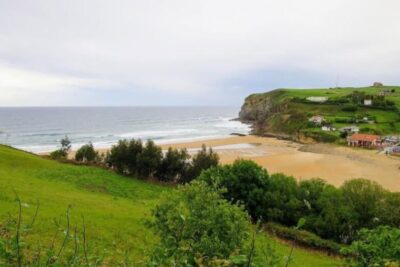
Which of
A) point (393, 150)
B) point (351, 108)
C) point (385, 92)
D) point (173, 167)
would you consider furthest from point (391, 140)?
point (385, 92)

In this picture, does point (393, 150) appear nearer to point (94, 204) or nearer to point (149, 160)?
point (149, 160)

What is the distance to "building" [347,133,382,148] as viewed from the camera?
286 feet

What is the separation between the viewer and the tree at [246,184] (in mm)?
31438

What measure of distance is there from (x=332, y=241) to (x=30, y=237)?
2039cm

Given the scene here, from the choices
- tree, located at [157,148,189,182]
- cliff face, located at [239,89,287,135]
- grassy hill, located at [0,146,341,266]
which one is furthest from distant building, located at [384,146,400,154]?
grassy hill, located at [0,146,341,266]

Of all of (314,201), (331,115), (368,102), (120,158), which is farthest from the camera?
(368,102)

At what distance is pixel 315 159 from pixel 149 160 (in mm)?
39901

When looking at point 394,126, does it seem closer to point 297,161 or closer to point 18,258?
point 297,161

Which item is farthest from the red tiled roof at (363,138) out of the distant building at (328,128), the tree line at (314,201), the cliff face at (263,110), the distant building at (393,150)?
the tree line at (314,201)

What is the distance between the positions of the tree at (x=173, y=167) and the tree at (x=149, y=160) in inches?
29.9

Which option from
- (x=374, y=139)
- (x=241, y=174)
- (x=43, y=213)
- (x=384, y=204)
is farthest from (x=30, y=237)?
(x=374, y=139)

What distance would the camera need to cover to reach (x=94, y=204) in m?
26.1

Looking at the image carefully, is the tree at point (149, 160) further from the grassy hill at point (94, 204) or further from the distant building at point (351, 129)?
the distant building at point (351, 129)

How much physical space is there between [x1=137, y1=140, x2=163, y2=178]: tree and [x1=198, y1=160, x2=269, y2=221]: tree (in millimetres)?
12062
